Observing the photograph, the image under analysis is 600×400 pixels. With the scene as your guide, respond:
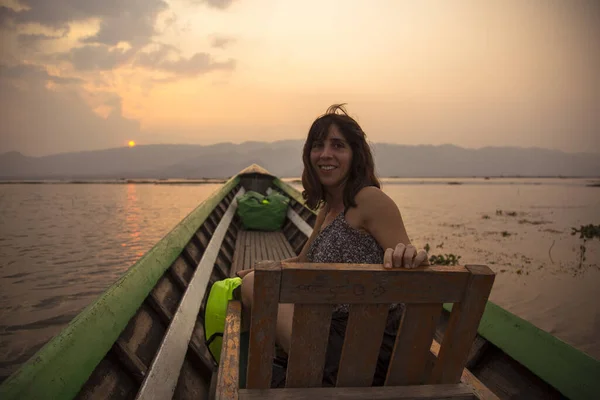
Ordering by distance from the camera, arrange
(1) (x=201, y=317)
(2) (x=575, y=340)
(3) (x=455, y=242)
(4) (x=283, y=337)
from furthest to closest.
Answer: (3) (x=455, y=242), (2) (x=575, y=340), (1) (x=201, y=317), (4) (x=283, y=337)

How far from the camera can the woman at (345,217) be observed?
192 cm

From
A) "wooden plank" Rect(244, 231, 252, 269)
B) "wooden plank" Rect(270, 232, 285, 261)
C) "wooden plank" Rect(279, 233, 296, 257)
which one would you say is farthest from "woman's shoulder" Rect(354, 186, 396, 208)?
"wooden plank" Rect(279, 233, 296, 257)

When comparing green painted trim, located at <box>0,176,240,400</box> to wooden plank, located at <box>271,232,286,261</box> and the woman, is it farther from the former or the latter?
wooden plank, located at <box>271,232,286,261</box>

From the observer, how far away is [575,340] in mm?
5383

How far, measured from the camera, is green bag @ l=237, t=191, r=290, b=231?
28.1 ft

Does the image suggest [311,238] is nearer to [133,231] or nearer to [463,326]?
[463,326]

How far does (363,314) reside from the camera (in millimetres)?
1377

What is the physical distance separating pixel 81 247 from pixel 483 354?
12.6 metres

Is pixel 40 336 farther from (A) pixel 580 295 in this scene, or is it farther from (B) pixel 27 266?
(A) pixel 580 295

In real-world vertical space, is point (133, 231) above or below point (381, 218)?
below

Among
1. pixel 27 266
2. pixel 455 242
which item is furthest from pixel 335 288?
pixel 455 242

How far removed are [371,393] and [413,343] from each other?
0.28 meters

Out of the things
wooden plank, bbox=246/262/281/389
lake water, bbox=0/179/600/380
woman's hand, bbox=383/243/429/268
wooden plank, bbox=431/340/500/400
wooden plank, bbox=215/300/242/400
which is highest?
woman's hand, bbox=383/243/429/268

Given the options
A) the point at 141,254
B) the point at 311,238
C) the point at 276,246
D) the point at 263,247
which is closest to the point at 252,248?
the point at 263,247
